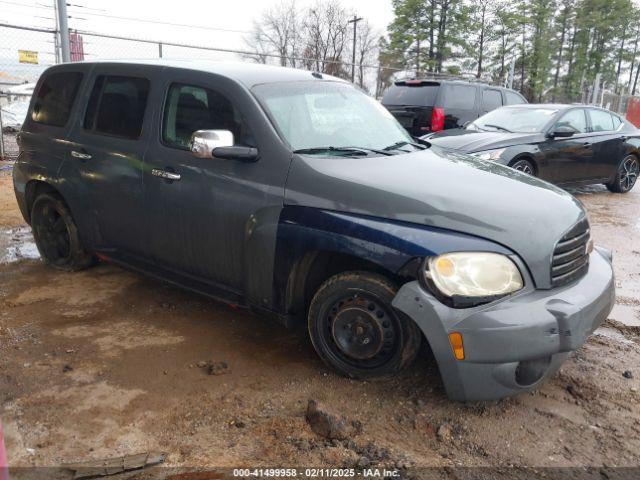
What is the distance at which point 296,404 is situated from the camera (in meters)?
2.94

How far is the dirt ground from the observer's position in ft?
8.40

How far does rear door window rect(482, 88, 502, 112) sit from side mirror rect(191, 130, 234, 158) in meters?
9.36

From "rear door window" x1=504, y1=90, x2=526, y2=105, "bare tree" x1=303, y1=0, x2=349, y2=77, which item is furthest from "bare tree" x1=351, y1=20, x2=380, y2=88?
"rear door window" x1=504, y1=90, x2=526, y2=105

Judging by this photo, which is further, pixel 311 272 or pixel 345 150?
pixel 345 150

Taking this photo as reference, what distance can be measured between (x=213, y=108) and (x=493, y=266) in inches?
79.2

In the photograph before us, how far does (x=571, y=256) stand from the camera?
Answer: 2934 mm

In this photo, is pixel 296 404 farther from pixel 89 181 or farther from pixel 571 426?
pixel 89 181

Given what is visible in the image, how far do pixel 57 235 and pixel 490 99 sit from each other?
9.53 metres

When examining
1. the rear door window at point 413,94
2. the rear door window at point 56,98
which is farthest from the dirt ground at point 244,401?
the rear door window at point 413,94

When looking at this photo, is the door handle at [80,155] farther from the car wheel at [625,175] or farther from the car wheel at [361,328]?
the car wheel at [625,175]

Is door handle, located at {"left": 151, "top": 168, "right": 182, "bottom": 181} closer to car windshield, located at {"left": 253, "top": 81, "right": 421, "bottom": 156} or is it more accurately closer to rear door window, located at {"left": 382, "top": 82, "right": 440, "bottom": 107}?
car windshield, located at {"left": 253, "top": 81, "right": 421, "bottom": 156}

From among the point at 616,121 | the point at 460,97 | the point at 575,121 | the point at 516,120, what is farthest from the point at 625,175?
the point at 460,97

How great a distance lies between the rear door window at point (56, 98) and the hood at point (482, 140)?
4683 millimetres

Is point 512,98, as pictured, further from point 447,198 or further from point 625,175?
point 447,198
